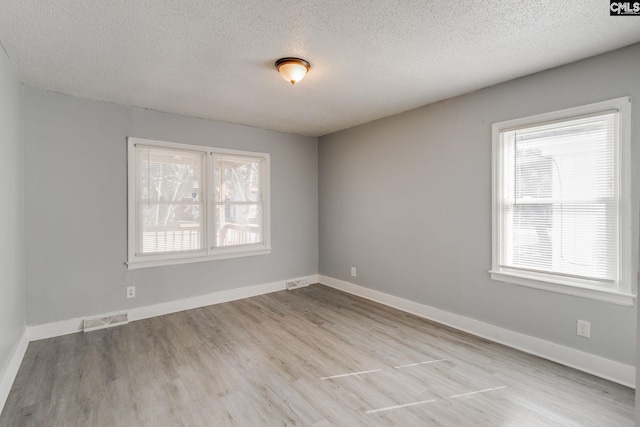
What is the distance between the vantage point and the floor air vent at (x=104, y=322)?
3330mm

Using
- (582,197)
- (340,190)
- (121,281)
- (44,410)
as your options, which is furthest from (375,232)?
(44,410)

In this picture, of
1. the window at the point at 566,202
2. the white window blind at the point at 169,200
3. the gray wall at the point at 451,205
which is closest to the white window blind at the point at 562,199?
the window at the point at 566,202

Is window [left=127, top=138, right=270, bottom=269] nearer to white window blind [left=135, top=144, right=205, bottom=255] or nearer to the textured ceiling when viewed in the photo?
white window blind [left=135, top=144, right=205, bottom=255]

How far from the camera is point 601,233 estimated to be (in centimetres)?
242

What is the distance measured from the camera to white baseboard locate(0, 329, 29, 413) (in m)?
2.12

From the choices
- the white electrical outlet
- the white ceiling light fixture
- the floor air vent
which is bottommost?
the floor air vent

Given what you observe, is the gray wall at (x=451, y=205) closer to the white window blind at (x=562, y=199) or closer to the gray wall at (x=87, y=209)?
the white window blind at (x=562, y=199)

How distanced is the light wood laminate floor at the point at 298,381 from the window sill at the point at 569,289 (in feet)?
2.05

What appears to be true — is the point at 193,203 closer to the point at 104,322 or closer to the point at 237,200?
the point at 237,200

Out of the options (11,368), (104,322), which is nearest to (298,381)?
(11,368)

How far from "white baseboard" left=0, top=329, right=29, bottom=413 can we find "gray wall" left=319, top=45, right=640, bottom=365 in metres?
3.76

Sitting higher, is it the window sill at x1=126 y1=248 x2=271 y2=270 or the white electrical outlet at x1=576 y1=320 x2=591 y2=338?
the window sill at x1=126 y1=248 x2=271 y2=270

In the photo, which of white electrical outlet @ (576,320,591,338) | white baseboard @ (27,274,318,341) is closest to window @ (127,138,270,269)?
white baseboard @ (27,274,318,341)

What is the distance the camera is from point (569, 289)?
257 cm
